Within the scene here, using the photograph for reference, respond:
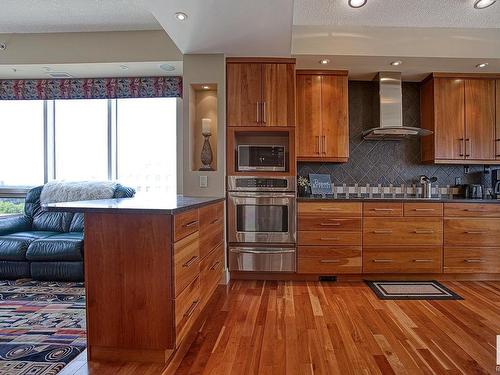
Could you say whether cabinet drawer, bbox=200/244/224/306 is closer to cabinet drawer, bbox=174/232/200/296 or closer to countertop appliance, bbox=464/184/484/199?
cabinet drawer, bbox=174/232/200/296

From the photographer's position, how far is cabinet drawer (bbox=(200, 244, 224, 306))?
2.34 meters

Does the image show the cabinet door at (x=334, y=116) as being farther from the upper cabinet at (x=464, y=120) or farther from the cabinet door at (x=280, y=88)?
the upper cabinet at (x=464, y=120)

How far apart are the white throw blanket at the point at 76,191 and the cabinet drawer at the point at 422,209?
3.33m

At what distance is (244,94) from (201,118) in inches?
23.6

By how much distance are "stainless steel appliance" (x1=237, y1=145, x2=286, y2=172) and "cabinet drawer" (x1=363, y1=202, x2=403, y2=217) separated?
3.27ft

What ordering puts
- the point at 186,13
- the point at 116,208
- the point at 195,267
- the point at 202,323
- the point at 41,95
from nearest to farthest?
the point at 116,208
the point at 195,267
the point at 202,323
the point at 186,13
the point at 41,95

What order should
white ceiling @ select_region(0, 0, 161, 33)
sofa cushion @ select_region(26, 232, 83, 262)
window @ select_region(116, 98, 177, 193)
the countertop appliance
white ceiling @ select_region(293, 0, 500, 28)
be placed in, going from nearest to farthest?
white ceiling @ select_region(293, 0, 500, 28), white ceiling @ select_region(0, 0, 161, 33), sofa cushion @ select_region(26, 232, 83, 262), the countertop appliance, window @ select_region(116, 98, 177, 193)

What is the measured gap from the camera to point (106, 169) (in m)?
4.32

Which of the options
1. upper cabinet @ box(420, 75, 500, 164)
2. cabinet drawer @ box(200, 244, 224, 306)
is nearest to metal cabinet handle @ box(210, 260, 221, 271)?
cabinet drawer @ box(200, 244, 224, 306)

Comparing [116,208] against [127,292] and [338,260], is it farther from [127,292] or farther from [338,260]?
[338,260]

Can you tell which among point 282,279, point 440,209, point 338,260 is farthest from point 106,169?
point 440,209

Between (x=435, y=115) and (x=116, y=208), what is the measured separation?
11.9 ft

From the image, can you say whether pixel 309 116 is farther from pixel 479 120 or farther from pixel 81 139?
pixel 81 139

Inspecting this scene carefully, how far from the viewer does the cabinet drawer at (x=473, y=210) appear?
3342 mm
